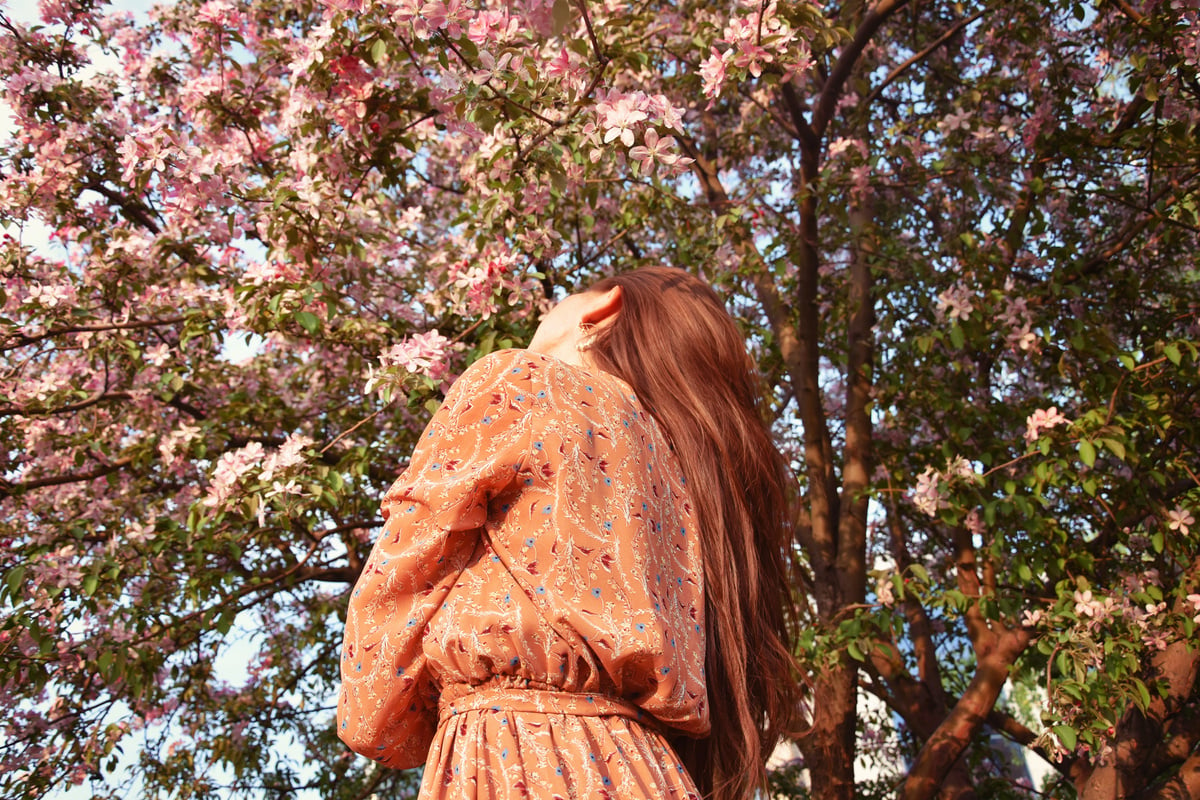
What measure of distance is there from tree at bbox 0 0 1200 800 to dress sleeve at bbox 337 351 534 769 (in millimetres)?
1031

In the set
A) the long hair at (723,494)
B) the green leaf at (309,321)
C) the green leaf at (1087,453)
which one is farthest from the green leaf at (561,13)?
the green leaf at (1087,453)

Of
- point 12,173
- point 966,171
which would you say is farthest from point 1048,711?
point 12,173

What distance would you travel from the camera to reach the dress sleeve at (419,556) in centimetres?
138

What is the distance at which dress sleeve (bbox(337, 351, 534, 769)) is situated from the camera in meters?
1.38

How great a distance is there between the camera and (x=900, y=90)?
18.6 ft

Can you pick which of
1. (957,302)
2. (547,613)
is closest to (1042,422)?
(957,302)

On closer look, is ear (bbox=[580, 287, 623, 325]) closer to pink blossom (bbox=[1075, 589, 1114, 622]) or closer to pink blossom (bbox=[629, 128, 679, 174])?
pink blossom (bbox=[629, 128, 679, 174])

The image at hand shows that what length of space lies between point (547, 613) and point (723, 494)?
48cm

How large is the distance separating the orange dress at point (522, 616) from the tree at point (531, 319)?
1026mm

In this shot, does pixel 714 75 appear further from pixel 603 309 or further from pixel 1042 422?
pixel 1042 422

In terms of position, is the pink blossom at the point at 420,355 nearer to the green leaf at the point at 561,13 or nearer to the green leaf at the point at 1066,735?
the green leaf at the point at 561,13

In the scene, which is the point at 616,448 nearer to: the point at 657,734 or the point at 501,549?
the point at 501,549

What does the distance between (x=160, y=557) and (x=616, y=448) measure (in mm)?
2551

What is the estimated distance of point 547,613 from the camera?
1.35 m
